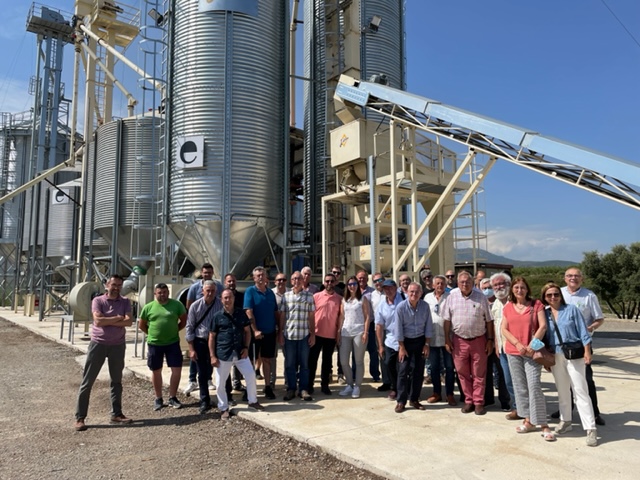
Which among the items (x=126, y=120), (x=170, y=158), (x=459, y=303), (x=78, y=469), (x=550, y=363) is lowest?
(x=78, y=469)

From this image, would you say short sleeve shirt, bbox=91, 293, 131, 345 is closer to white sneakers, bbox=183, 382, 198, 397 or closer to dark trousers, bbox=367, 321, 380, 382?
white sneakers, bbox=183, 382, 198, 397

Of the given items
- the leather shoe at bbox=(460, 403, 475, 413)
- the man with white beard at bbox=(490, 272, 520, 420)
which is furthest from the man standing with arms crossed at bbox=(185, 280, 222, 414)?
the man with white beard at bbox=(490, 272, 520, 420)

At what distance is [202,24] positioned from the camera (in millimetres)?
13039

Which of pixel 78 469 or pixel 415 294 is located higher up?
pixel 415 294

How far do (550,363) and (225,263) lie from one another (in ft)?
29.6

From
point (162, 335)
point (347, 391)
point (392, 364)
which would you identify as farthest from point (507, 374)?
point (162, 335)

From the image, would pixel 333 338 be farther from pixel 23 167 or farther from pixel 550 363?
pixel 23 167

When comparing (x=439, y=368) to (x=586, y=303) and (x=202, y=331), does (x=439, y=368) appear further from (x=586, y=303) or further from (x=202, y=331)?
(x=202, y=331)

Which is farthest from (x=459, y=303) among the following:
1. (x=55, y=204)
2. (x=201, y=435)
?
(x=55, y=204)

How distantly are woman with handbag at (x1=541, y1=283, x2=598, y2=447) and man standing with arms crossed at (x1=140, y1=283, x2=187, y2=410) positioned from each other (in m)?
4.71

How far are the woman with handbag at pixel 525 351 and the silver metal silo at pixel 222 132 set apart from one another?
8524 millimetres

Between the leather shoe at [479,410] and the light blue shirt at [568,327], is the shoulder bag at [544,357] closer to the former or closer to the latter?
the light blue shirt at [568,327]

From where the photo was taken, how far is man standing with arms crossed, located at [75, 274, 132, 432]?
239 inches

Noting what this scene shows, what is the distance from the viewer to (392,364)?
23.3ft
